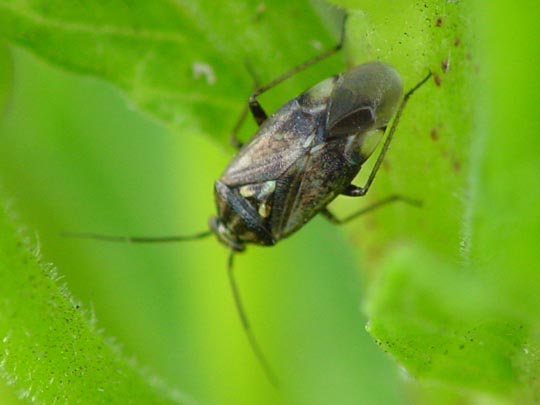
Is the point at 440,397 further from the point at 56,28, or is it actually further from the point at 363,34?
the point at 56,28

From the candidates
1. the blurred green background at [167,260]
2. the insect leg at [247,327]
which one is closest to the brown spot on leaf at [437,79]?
the blurred green background at [167,260]

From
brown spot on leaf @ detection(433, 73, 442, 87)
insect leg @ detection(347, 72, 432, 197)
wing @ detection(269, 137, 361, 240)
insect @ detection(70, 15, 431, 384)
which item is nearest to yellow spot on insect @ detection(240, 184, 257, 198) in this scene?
insect @ detection(70, 15, 431, 384)

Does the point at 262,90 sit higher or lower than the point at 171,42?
lower

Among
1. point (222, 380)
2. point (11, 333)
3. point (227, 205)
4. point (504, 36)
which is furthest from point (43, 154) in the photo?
point (504, 36)

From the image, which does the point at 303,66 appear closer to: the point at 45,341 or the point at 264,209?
the point at 264,209

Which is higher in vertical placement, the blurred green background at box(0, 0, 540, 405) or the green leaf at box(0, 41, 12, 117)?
the green leaf at box(0, 41, 12, 117)

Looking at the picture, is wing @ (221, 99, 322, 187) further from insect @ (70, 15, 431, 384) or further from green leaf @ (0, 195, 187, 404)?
green leaf @ (0, 195, 187, 404)

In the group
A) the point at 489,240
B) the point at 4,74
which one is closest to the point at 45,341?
the point at 4,74
